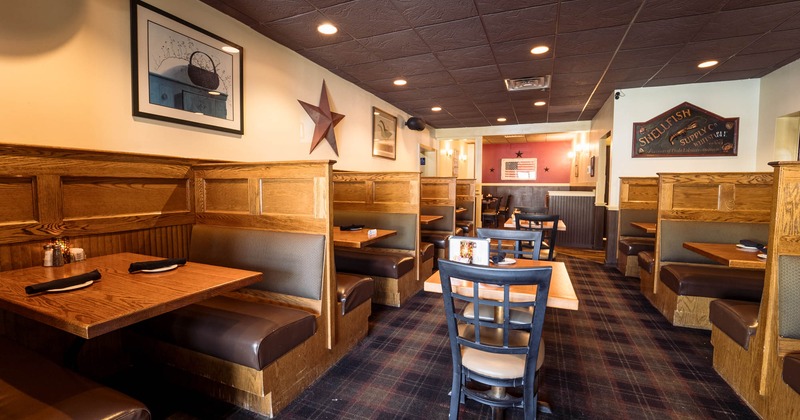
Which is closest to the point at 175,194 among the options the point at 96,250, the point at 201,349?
the point at 96,250

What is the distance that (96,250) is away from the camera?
224 cm

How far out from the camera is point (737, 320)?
2102 mm

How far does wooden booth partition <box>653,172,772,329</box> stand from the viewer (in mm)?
3072

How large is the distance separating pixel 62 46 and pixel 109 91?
12.3 inches

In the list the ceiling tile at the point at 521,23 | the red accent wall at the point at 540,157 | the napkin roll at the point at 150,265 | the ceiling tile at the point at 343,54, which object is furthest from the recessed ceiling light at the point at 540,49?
the red accent wall at the point at 540,157

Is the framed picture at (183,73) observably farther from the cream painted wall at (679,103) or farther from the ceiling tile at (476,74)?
the cream painted wall at (679,103)

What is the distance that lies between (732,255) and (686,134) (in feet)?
12.4

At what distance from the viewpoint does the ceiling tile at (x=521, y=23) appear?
3.01 metres

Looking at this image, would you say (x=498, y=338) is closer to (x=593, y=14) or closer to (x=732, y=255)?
(x=732, y=255)

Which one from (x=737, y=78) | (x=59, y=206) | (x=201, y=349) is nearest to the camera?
(x=201, y=349)

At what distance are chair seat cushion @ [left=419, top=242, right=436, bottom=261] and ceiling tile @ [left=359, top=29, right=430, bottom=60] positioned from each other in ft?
7.14

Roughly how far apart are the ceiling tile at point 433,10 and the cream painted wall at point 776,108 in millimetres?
4211

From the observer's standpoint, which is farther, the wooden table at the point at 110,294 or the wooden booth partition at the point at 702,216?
the wooden booth partition at the point at 702,216

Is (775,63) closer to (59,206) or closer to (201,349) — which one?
(201,349)
